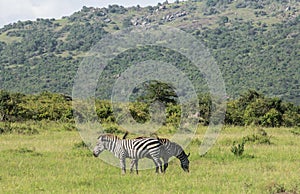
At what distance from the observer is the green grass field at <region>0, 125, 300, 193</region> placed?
10.8m

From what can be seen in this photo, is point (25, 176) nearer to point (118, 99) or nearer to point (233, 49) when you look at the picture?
point (118, 99)

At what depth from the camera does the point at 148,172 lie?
13.0m

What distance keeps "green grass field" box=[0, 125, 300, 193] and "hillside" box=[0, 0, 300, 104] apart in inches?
2418

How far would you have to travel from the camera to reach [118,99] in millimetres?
30156

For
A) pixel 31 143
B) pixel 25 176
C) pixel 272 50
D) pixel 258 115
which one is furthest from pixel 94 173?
pixel 272 50

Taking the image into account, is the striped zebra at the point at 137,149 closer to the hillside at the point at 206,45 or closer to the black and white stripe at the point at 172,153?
the black and white stripe at the point at 172,153

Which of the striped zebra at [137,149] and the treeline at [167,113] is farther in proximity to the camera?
the treeline at [167,113]

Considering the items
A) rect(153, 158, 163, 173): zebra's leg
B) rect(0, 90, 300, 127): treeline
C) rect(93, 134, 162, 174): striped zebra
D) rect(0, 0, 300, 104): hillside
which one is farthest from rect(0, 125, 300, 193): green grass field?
rect(0, 0, 300, 104): hillside

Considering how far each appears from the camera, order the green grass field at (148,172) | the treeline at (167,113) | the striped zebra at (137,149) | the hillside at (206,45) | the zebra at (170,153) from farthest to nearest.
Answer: the hillside at (206,45), the treeline at (167,113), the zebra at (170,153), the striped zebra at (137,149), the green grass field at (148,172)

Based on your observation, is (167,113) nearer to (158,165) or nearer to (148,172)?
(148,172)

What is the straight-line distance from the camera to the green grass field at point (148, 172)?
10.8 m

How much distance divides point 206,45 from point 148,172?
130 meters

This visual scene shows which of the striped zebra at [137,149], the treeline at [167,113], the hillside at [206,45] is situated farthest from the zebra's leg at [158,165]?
the hillside at [206,45]

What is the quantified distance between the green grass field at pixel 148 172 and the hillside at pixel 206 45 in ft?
202
